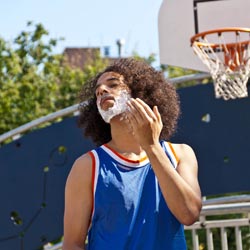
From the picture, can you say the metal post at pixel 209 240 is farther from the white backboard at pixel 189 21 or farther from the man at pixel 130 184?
the white backboard at pixel 189 21

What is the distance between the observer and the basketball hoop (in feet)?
22.0

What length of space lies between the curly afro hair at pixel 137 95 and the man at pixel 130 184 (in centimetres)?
1

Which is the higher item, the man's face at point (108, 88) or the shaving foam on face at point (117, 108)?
the man's face at point (108, 88)

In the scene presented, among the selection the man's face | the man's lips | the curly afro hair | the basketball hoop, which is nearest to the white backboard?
the basketball hoop

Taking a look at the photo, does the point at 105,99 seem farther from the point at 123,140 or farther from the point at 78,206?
the point at 78,206

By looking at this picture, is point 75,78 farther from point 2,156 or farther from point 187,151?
point 187,151

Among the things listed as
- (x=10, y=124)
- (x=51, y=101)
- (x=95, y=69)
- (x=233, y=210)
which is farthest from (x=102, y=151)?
(x=95, y=69)

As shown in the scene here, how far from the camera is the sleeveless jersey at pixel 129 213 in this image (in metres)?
3.04

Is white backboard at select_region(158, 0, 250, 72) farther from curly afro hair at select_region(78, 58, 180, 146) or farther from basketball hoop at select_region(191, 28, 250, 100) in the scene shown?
curly afro hair at select_region(78, 58, 180, 146)

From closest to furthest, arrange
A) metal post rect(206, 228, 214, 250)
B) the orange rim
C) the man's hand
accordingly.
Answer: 1. the man's hand
2. metal post rect(206, 228, 214, 250)
3. the orange rim

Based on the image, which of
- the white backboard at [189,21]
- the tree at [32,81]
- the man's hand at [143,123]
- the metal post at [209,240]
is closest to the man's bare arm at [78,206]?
the man's hand at [143,123]

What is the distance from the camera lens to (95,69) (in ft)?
47.7

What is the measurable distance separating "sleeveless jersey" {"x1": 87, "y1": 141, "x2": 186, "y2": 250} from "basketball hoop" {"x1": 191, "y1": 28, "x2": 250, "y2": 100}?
12.0ft

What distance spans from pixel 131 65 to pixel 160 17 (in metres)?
4.26
